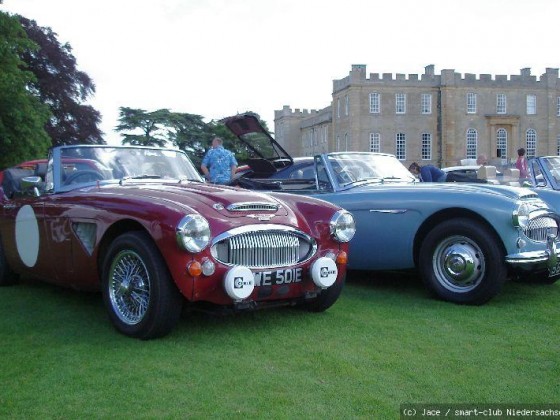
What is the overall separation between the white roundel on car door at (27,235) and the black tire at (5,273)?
58 cm

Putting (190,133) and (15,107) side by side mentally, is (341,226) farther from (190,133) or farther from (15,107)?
(190,133)

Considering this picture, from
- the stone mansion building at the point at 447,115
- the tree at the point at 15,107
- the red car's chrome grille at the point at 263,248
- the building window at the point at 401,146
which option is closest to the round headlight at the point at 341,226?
the red car's chrome grille at the point at 263,248

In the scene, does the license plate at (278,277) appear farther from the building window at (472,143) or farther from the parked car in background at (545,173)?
the building window at (472,143)

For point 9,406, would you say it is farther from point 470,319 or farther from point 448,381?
point 470,319

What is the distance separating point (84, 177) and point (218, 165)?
447 cm

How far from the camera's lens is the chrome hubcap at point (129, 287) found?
458 cm

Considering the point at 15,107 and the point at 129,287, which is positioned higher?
the point at 15,107

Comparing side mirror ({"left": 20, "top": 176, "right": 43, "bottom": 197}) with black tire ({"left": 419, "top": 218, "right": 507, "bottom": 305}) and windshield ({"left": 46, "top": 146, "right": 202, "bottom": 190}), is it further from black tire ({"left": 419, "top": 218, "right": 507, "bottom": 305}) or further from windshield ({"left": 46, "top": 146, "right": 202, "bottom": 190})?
black tire ({"left": 419, "top": 218, "right": 507, "bottom": 305})

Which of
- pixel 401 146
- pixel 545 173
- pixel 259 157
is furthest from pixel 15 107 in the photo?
pixel 401 146

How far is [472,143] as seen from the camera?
74688 millimetres

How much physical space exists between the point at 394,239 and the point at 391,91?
226ft

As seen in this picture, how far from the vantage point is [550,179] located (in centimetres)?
941

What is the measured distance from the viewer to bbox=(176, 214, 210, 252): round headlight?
4.30 metres

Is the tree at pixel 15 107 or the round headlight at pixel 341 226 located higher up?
the tree at pixel 15 107
